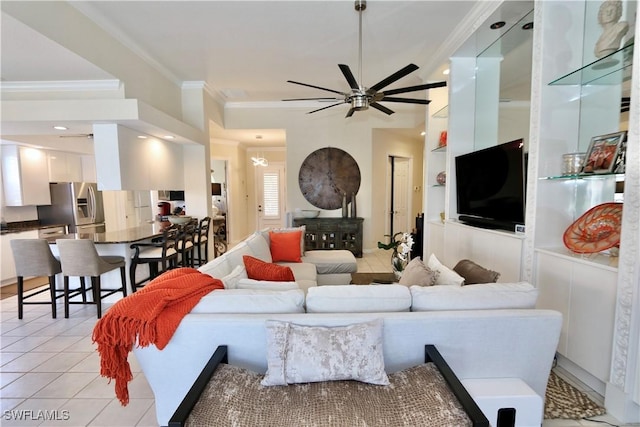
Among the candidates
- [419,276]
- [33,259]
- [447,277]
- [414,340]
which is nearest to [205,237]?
[33,259]

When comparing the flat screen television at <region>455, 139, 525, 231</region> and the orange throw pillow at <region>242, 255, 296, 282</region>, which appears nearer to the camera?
the orange throw pillow at <region>242, 255, 296, 282</region>

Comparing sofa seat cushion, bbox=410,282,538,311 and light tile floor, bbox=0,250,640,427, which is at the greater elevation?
sofa seat cushion, bbox=410,282,538,311

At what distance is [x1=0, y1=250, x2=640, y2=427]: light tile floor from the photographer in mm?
1783

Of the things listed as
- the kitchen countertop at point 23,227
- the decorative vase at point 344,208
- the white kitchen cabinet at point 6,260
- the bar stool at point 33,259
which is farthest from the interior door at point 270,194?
the bar stool at point 33,259

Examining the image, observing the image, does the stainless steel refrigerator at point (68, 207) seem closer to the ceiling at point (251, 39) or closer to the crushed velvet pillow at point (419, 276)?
the ceiling at point (251, 39)

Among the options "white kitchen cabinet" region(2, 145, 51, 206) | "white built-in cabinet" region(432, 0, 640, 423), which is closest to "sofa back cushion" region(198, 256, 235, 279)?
"white built-in cabinet" region(432, 0, 640, 423)

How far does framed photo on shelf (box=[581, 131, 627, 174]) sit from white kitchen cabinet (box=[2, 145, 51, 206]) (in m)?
7.07

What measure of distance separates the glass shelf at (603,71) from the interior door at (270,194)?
7137 millimetres

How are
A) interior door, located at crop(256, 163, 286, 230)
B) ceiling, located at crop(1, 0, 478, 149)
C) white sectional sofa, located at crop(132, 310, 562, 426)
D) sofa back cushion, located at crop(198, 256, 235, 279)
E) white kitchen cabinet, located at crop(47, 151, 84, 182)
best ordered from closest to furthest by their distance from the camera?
white sectional sofa, located at crop(132, 310, 562, 426) → sofa back cushion, located at crop(198, 256, 235, 279) → ceiling, located at crop(1, 0, 478, 149) → white kitchen cabinet, located at crop(47, 151, 84, 182) → interior door, located at crop(256, 163, 286, 230)

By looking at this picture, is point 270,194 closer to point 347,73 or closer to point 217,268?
point 347,73

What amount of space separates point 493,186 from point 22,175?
6666 mm

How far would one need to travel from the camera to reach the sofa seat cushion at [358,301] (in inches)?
61.2

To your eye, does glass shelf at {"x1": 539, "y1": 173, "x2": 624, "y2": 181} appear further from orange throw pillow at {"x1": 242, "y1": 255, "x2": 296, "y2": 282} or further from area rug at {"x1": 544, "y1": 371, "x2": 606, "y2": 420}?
orange throw pillow at {"x1": 242, "y1": 255, "x2": 296, "y2": 282}

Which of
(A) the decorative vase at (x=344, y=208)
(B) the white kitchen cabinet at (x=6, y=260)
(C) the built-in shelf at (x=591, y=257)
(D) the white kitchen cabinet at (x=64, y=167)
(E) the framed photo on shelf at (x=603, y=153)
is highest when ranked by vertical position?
(D) the white kitchen cabinet at (x=64, y=167)
